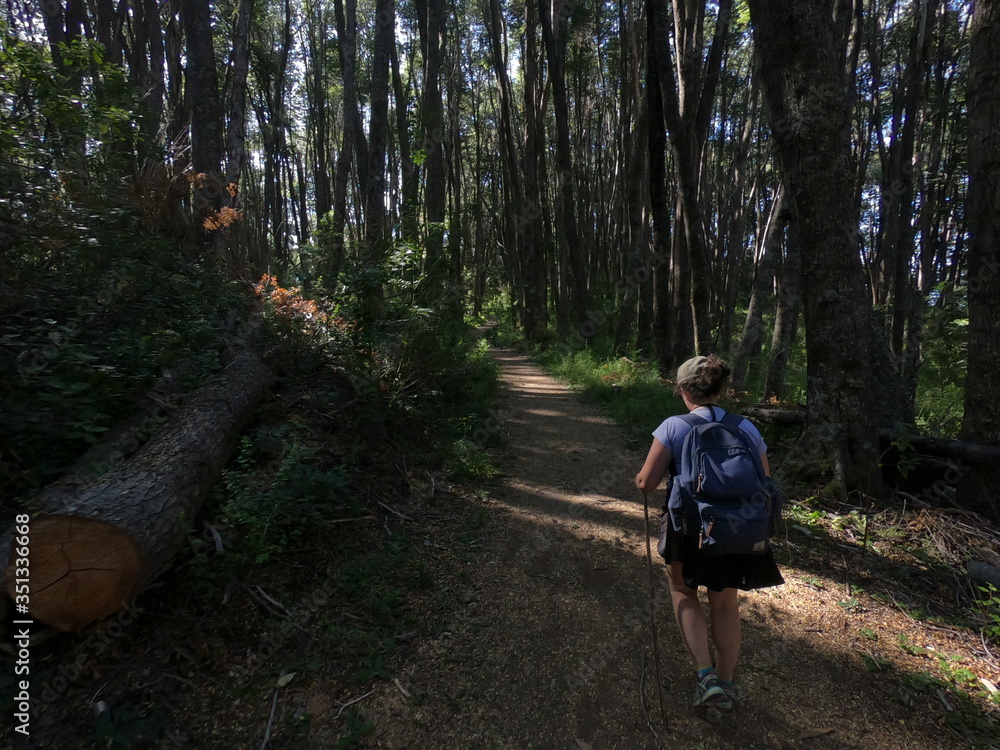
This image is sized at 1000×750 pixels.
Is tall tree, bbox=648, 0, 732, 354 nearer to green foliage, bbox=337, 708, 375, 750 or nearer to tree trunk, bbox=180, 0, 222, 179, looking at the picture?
tree trunk, bbox=180, 0, 222, 179

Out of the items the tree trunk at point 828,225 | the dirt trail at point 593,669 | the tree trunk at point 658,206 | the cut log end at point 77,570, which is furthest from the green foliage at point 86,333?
the tree trunk at point 658,206

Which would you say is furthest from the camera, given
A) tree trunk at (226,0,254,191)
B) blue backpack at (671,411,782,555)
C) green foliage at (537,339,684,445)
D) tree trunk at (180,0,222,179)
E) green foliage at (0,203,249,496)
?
tree trunk at (226,0,254,191)

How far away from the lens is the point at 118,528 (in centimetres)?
249

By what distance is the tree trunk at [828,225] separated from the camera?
162 inches

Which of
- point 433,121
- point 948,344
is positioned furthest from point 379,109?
point 948,344

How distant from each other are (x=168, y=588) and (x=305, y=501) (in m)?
0.90

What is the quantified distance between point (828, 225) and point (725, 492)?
329 cm

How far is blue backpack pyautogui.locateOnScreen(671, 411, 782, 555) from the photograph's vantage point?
A: 2.14m

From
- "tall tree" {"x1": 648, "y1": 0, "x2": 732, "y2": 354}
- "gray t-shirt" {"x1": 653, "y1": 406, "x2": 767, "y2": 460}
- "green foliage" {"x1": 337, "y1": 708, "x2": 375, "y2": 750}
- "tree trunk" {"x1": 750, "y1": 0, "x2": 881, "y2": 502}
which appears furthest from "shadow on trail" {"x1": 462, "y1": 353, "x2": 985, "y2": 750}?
"tall tree" {"x1": 648, "y1": 0, "x2": 732, "y2": 354}

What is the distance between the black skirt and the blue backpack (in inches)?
3.3

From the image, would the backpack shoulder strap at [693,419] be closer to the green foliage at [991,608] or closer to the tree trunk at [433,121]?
the green foliage at [991,608]

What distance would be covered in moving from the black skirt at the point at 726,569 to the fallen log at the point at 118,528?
9.20 feet

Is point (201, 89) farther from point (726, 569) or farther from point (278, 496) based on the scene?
point (726, 569)

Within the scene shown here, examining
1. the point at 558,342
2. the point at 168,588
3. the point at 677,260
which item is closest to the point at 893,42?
the point at 677,260
